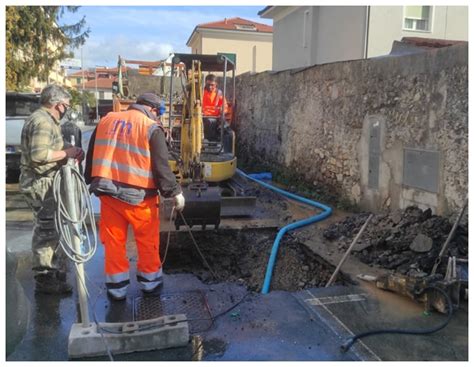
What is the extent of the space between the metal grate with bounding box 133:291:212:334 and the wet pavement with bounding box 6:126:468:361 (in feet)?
0.16

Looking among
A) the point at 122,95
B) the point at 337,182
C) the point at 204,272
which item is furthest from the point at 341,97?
the point at 122,95

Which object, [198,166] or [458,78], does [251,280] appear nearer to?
[198,166]

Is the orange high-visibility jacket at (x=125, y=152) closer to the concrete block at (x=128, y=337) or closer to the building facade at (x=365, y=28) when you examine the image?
the concrete block at (x=128, y=337)

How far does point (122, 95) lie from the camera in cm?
1268

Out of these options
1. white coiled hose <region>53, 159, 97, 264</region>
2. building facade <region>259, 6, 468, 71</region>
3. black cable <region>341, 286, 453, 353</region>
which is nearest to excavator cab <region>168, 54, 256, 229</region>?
white coiled hose <region>53, 159, 97, 264</region>

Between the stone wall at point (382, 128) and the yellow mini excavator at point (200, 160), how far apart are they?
1.52m

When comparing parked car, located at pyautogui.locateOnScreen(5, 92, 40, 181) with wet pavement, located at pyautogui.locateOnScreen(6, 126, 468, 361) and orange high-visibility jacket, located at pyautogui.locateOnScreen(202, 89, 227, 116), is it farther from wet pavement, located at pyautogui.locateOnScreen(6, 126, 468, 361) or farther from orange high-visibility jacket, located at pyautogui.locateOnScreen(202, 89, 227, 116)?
wet pavement, located at pyautogui.locateOnScreen(6, 126, 468, 361)

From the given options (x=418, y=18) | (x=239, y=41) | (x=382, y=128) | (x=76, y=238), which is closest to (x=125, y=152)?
(x=76, y=238)

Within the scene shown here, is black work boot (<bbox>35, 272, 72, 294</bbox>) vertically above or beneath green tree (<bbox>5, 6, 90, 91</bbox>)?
beneath

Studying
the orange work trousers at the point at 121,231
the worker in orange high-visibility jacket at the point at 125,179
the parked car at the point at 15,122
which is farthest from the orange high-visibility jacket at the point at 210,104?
the orange work trousers at the point at 121,231

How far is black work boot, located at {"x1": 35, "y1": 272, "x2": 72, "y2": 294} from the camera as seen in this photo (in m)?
4.13

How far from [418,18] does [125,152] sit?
47.8ft

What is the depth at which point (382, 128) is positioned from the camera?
6.95 meters

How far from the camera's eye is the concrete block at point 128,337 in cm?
308
